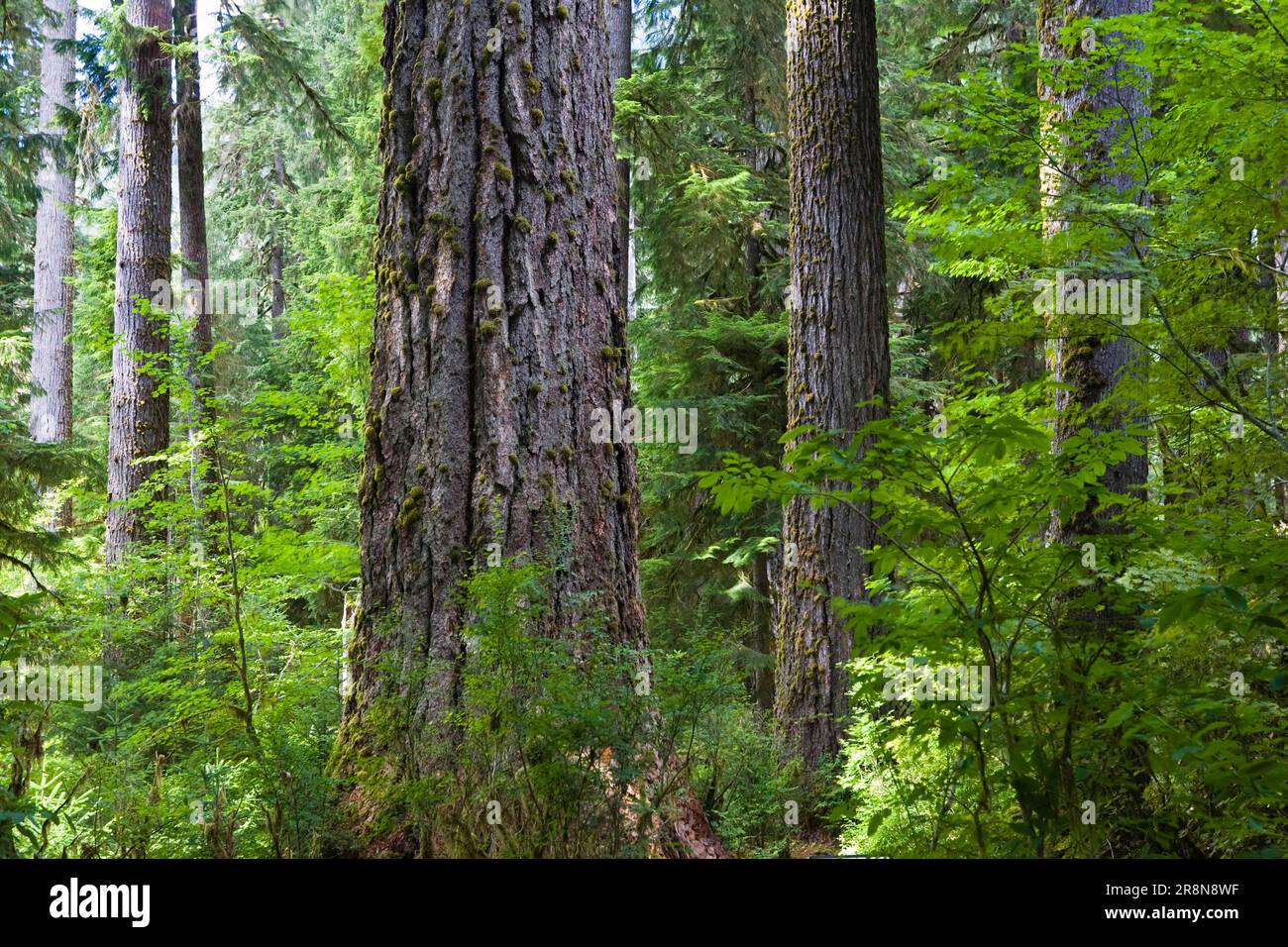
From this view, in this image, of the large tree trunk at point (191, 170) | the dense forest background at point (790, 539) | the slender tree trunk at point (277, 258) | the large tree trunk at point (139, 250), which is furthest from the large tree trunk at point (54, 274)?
the dense forest background at point (790, 539)

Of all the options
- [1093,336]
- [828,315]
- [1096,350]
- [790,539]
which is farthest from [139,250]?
[1093,336]

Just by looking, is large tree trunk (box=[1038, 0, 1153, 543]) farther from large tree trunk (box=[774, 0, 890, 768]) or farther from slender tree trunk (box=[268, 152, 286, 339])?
slender tree trunk (box=[268, 152, 286, 339])

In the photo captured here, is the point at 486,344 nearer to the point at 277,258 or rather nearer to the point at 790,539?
the point at 790,539

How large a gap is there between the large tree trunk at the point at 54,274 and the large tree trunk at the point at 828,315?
11.8m

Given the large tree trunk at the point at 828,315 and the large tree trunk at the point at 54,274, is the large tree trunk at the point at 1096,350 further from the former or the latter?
the large tree trunk at the point at 54,274

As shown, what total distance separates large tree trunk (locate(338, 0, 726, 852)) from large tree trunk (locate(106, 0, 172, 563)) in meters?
7.64

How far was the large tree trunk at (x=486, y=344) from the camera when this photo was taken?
3748mm

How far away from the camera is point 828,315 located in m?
7.09

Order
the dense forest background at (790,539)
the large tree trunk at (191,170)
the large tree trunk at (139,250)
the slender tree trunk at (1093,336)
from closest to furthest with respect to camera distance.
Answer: the dense forest background at (790,539) → the slender tree trunk at (1093,336) → the large tree trunk at (139,250) → the large tree trunk at (191,170)
